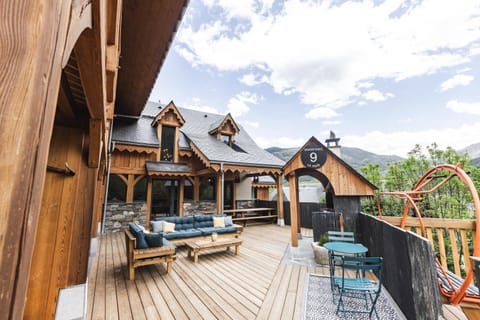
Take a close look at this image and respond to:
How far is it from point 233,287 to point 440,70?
14917 mm

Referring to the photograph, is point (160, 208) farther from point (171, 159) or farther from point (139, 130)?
point (139, 130)

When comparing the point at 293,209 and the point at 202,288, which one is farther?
the point at 293,209

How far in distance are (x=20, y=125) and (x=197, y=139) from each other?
407 inches

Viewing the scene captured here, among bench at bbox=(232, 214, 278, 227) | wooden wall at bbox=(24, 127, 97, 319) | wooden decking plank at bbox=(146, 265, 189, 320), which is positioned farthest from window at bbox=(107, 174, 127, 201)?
wooden wall at bbox=(24, 127, 97, 319)

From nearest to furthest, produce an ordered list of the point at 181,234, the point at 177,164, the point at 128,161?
the point at 181,234 < the point at 128,161 < the point at 177,164

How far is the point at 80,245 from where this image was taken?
8.66ft

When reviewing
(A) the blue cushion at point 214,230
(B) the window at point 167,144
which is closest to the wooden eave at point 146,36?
(A) the blue cushion at point 214,230

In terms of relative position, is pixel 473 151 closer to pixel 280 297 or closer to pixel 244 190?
pixel 244 190

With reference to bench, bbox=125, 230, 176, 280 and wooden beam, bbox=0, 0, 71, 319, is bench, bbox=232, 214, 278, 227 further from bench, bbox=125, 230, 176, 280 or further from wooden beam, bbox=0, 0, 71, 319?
wooden beam, bbox=0, 0, 71, 319

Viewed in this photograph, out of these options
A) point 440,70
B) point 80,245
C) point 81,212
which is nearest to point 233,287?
point 80,245

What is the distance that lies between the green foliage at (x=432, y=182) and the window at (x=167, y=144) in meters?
8.43

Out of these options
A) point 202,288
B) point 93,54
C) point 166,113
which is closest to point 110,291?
point 202,288

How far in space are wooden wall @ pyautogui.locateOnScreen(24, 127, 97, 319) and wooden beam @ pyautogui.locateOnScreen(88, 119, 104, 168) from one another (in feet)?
0.45

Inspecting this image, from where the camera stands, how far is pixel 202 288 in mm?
3598
